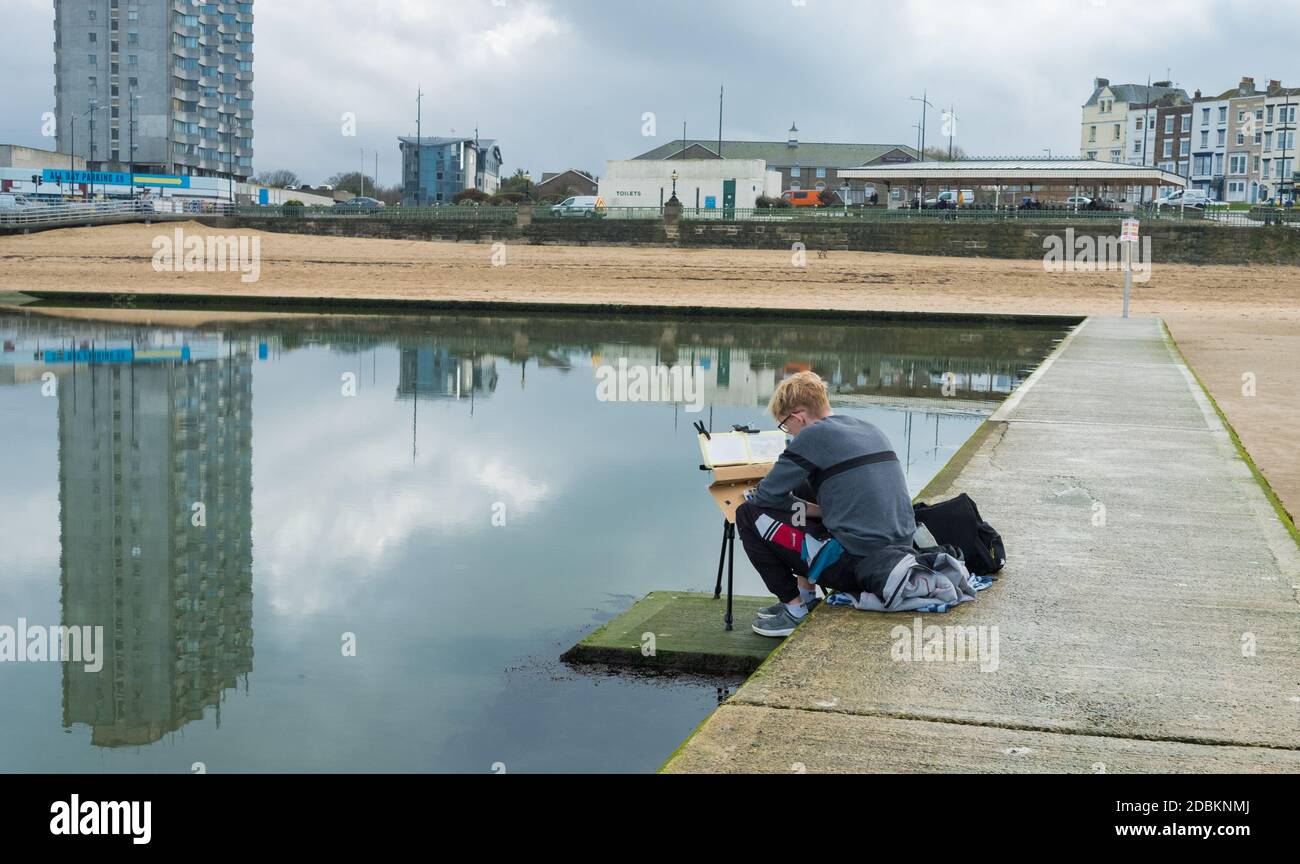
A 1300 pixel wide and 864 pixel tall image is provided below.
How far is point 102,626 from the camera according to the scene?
7461 mm

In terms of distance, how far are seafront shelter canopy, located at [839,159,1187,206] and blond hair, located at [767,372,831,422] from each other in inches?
2107

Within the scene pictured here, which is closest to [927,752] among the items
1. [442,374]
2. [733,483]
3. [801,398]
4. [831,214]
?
[801,398]

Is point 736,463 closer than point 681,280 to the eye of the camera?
Yes

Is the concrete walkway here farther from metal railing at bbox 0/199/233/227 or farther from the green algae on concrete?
metal railing at bbox 0/199/233/227

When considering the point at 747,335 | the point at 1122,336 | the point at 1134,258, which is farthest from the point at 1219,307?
the point at 747,335

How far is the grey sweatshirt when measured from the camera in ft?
20.1

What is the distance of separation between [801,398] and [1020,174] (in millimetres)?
55191

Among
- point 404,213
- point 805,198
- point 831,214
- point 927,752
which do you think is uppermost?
point 805,198

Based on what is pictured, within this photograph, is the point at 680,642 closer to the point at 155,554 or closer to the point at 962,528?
the point at 962,528

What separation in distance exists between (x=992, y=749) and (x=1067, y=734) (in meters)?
0.35

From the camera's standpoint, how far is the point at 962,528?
269 inches

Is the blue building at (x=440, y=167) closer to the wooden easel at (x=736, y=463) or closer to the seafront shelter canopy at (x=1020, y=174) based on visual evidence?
the seafront shelter canopy at (x=1020, y=174)

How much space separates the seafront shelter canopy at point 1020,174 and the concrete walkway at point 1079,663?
49.8m
